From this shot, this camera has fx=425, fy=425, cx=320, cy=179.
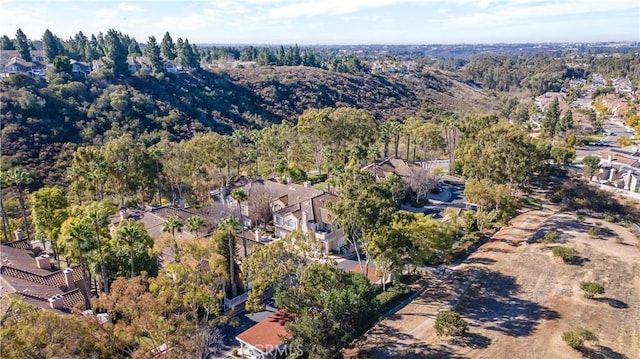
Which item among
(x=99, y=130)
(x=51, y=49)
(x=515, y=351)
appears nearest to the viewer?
(x=515, y=351)

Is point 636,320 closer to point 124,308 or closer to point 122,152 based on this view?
point 124,308

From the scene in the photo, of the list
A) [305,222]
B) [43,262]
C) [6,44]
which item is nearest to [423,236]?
[305,222]

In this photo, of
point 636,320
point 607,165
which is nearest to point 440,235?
point 636,320

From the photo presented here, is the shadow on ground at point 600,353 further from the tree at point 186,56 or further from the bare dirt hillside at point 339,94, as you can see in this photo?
the tree at point 186,56

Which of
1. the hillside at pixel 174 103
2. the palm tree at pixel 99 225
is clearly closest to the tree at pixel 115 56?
the hillside at pixel 174 103

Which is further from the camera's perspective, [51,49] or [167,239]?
[51,49]

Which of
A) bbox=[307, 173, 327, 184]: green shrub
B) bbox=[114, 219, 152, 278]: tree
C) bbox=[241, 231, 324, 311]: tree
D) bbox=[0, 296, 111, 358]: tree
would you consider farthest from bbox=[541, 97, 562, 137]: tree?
bbox=[0, 296, 111, 358]: tree
